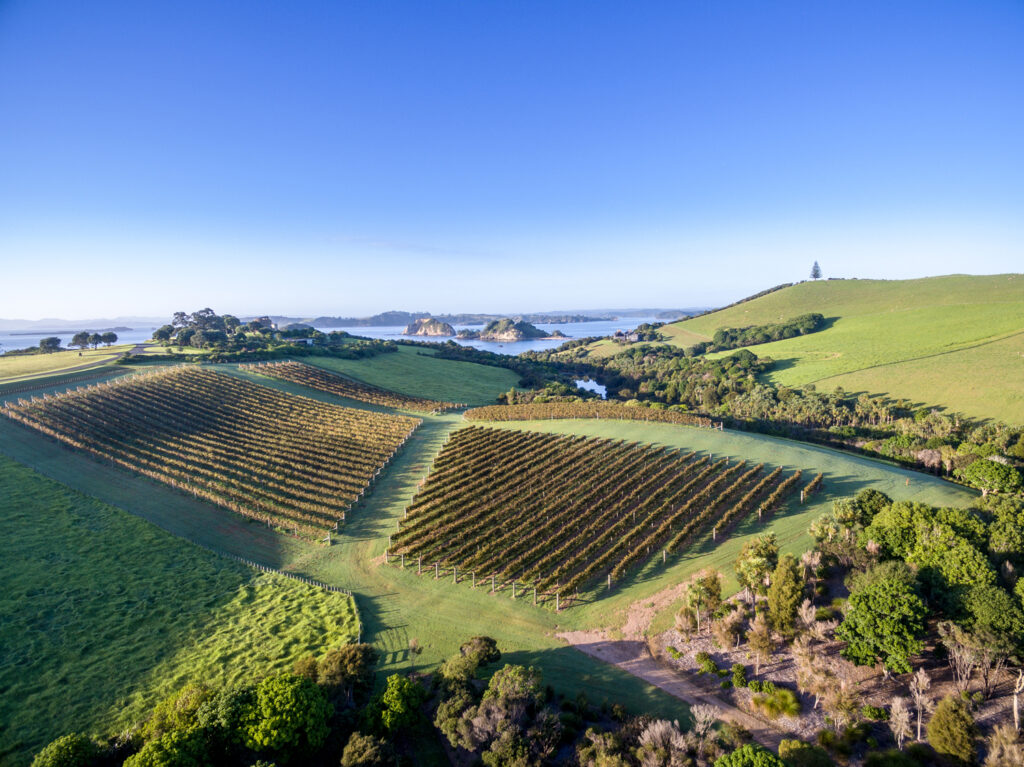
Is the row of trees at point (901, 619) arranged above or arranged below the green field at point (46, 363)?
below

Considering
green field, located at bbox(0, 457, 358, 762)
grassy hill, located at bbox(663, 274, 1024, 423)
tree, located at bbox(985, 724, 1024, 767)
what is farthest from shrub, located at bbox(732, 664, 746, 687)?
grassy hill, located at bbox(663, 274, 1024, 423)

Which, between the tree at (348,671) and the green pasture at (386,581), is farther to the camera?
the green pasture at (386,581)

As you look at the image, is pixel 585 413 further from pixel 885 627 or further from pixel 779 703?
pixel 779 703

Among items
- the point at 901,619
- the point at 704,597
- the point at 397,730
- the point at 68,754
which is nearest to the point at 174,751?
the point at 68,754

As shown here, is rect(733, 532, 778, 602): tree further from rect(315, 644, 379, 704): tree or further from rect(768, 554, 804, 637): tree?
rect(315, 644, 379, 704): tree

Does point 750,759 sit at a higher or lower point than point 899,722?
higher

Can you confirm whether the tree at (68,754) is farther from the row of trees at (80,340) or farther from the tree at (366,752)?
the row of trees at (80,340)

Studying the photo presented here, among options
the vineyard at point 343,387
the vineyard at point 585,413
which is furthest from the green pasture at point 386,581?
the vineyard at point 343,387

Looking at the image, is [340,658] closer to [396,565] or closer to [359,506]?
[396,565]
